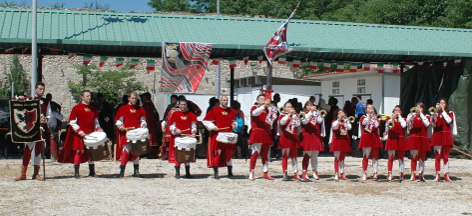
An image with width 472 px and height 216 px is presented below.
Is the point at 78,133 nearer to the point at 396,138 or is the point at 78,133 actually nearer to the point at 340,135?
the point at 340,135

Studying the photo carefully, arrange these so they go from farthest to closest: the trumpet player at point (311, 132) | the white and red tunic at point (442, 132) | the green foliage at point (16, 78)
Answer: the green foliage at point (16, 78)
the white and red tunic at point (442, 132)
the trumpet player at point (311, 132)

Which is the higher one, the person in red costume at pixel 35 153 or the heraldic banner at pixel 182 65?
the heraldic banner at pixel 182 65

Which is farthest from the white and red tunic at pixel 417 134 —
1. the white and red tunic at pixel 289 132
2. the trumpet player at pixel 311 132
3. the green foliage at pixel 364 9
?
the green foliage at pixel 364 9

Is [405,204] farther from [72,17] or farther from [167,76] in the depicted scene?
[72,17]

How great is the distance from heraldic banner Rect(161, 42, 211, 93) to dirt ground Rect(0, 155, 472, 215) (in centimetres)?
233

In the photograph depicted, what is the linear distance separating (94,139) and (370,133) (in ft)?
17.2

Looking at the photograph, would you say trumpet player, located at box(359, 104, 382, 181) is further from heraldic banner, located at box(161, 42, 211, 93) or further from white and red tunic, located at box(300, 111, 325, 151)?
heraldic banner, located at box(161, 42, 211, 93)

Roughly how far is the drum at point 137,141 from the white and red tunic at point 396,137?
4691 mm

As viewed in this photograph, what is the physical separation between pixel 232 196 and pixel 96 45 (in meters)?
7.50

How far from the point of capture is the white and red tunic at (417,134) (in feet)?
41.6

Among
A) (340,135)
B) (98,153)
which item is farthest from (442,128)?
(98,153)

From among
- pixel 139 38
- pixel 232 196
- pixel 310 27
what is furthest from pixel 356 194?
pixel 310 27

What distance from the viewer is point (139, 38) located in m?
16.6

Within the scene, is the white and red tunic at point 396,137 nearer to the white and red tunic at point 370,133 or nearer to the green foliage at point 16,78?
the white and red tunic at point 370,133
